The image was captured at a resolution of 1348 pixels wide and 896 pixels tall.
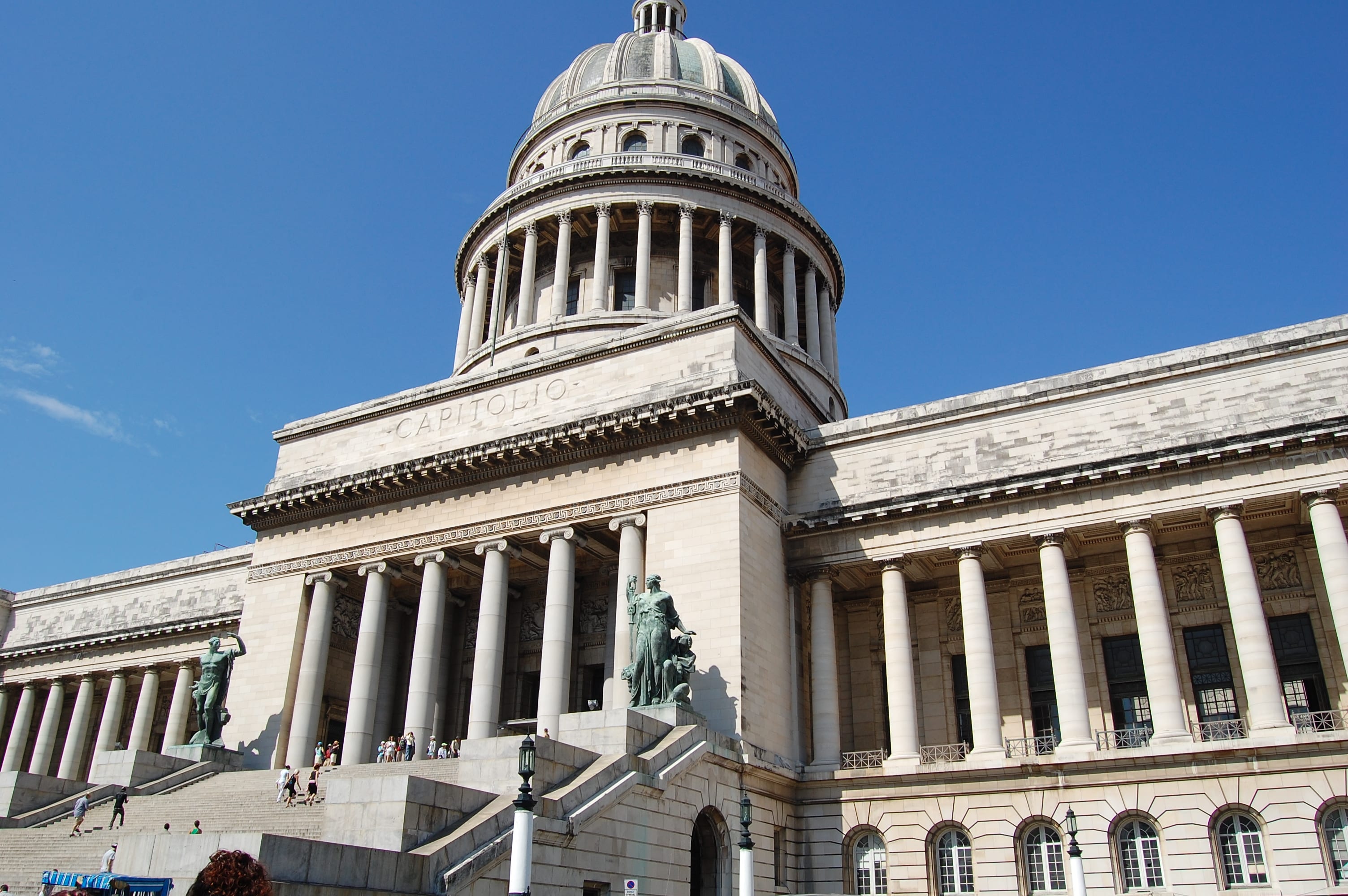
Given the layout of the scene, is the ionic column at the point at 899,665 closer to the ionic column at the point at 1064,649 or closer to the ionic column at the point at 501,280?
the ionic column at the point at 1064,649

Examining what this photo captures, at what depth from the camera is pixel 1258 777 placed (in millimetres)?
23984

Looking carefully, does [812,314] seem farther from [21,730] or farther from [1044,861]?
[21,730]

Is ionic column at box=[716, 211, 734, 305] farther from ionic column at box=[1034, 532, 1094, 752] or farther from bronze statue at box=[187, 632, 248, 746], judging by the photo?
bronze statue at box=[187, 632, 248, 746]

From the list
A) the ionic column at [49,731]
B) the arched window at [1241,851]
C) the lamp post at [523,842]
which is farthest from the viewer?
the ionic column at [49,731]

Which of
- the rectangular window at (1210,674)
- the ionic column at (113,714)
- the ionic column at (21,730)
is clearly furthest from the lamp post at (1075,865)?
the ionic column at (21,730)

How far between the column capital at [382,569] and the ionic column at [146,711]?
16.2 meters

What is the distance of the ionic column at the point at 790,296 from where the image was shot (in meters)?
49.0

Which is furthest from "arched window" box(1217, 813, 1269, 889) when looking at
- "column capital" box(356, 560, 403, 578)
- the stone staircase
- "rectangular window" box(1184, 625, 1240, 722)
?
"column capital" box(356, 560, 403, 578)

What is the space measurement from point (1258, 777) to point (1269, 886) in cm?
226

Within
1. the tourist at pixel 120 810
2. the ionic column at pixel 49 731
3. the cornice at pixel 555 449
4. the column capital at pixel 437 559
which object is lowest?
the tourist at pixel 120 810

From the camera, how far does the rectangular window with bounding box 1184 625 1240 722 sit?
2780 centimetres

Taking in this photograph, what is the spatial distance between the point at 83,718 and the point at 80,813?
22795 millimetres

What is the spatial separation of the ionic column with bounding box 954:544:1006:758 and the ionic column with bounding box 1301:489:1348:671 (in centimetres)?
780

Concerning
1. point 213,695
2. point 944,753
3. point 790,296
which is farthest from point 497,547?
point 790,296
